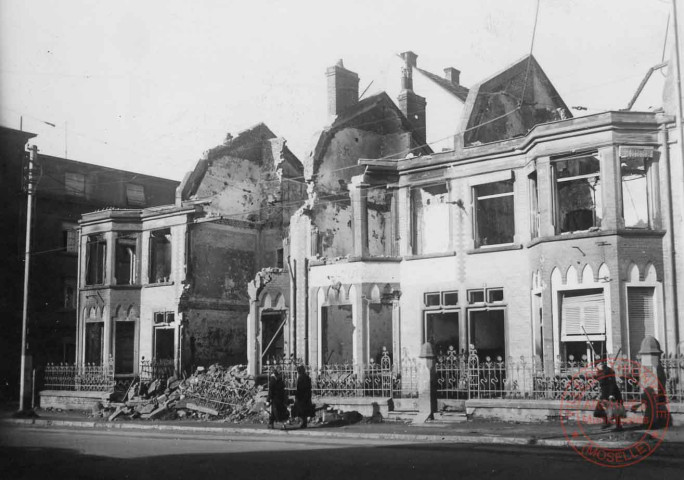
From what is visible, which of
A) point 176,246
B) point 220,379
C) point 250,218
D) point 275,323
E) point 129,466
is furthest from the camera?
point 250,218

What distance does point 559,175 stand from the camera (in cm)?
2586

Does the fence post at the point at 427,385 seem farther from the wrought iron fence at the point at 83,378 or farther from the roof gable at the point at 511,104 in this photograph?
the wrought iron fence at the point at 83,378

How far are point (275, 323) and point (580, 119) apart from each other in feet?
51.4

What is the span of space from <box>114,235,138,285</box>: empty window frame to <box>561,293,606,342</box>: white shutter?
2185cm

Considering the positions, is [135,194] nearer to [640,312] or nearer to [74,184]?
[74,184]

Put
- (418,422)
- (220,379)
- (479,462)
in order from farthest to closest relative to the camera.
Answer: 1. (220,379)
2. (418,422)
3. (479,462)

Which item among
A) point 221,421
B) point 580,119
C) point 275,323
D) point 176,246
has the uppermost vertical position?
point 580,119

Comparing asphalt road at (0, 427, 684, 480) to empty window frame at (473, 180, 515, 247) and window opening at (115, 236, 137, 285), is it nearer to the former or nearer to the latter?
empty window frame at (473, 180, 515, 247)

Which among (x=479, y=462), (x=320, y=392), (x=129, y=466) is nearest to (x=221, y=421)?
(x=320, y=392)

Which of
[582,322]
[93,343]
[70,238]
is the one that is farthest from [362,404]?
[70,238]

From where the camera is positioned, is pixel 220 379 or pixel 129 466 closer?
pixel 129 466

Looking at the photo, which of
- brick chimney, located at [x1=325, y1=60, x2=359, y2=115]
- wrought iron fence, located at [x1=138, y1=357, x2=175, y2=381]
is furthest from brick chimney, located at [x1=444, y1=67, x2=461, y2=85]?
wrought iron fence, located at [x1=138, y1=357, x2=175, y2=381]

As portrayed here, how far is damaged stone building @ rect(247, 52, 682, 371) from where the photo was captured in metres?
21.7

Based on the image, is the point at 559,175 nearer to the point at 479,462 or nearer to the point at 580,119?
the point at 580,119
